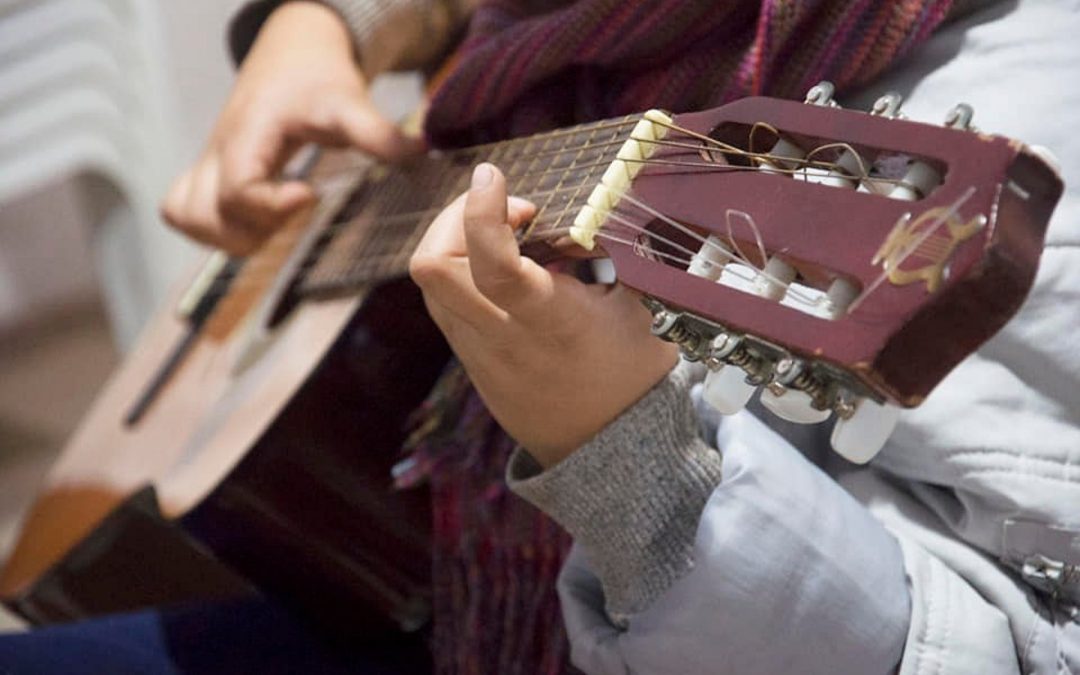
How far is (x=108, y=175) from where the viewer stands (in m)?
1.36

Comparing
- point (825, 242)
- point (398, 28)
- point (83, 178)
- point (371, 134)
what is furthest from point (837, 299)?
point (83, 178)

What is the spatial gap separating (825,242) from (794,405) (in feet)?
0.17

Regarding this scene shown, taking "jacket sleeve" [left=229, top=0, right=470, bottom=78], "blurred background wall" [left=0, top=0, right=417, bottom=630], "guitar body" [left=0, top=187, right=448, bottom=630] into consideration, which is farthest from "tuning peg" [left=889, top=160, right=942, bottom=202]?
"blurred background wall" [left=0, top=0, right=417, bottom=630]

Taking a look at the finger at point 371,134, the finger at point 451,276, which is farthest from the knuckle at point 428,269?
the finger at point 371,134

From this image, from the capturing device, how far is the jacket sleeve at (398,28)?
871mm

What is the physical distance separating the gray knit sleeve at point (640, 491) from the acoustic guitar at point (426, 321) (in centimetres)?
8

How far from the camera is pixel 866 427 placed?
36cm

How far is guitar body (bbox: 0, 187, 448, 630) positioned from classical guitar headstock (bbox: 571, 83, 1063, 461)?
27cm

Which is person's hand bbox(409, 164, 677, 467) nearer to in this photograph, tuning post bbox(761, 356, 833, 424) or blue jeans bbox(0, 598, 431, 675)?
tuning post bbox(761, 356, 833, 424)

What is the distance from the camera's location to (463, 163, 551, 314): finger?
44 centimetres

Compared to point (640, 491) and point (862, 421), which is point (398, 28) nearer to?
point (640, 491)

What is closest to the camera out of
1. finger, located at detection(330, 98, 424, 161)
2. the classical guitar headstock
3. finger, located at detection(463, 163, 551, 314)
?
the classical guitar headstock

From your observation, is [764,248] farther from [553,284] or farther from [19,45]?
[19,45]

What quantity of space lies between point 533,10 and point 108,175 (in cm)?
83
